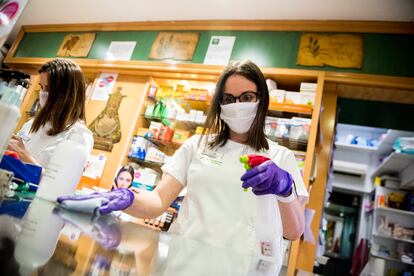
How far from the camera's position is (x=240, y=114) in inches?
59.6

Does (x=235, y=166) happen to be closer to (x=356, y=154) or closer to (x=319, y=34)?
(x=319, y=34)

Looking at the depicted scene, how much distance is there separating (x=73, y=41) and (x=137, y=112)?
217 cm

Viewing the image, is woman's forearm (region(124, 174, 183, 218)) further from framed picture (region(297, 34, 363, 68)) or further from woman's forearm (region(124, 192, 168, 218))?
framed picture (region(297, 34, 363, 68))

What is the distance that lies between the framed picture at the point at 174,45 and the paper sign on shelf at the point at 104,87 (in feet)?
2.02

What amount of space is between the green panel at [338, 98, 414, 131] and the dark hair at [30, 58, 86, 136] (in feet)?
9.17

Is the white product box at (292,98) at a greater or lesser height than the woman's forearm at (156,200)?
greater

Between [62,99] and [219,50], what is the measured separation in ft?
6.88

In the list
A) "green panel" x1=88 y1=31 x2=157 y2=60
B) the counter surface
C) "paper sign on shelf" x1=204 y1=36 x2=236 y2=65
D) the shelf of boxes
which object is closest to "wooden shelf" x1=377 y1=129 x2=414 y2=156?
the shelf of boxes

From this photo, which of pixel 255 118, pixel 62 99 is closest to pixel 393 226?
pixel 255 118

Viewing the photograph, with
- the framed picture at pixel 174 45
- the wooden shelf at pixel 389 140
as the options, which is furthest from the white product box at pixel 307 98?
the wooden shelf at pixel 389 140

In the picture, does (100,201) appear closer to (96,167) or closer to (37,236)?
(37,236)

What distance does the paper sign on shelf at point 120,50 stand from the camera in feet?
12.7

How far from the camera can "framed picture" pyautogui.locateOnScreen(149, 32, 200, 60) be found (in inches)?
141

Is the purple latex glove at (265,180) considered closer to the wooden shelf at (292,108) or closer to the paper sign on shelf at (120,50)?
the wooden shelf at (292,108)
